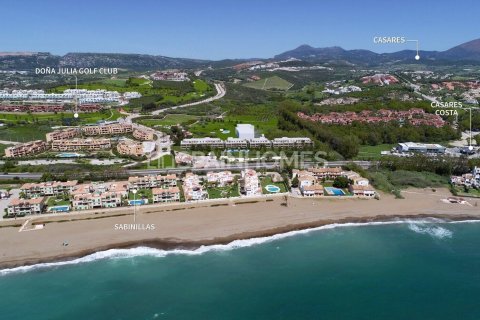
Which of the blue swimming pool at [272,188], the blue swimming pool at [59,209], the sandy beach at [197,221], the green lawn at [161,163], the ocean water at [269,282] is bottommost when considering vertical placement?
the ocean water at [269,282]

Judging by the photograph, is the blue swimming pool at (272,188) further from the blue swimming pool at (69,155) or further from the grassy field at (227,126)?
the blue swimming pool at (69,155)

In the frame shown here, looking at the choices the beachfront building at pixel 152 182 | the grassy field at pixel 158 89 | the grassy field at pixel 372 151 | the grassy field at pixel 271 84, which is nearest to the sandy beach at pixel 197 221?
the beachfront building at pixel 152 182

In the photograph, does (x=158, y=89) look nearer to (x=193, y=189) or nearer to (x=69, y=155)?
(x=69, y=155)

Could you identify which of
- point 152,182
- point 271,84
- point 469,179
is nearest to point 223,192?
point 152,182

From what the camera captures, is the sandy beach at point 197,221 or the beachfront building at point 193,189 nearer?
the sandy beach at point 197,221

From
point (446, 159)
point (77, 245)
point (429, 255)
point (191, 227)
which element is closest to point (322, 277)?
point (429, 255)

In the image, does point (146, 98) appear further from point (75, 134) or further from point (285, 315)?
point (285, 315)

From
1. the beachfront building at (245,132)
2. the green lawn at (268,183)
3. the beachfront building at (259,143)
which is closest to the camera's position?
the green lawn at (268,183)
